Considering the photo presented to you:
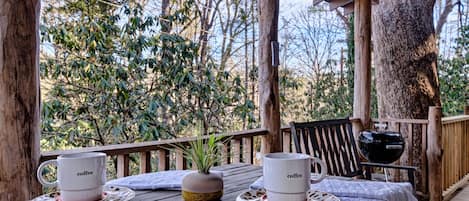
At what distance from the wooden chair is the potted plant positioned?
57.4 inches

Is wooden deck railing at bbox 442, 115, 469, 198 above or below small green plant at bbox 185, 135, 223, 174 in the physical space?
below

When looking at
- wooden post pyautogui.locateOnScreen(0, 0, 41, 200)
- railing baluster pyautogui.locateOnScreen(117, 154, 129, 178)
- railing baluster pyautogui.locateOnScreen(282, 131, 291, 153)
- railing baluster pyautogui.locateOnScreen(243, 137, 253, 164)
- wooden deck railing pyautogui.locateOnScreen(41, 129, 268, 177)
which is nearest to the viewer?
wooden post pyautogui.locateOnScreen(0, 0, 41, 200)

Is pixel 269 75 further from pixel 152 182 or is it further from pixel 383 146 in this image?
pixel 152 182

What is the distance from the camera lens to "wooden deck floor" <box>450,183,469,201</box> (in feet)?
14.3

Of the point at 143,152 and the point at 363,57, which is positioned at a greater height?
the point at 363,57

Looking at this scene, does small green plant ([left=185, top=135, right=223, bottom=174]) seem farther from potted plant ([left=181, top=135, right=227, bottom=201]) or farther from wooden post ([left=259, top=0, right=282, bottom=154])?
wooden post ([left=259, top=0, right=282, bottom=154])

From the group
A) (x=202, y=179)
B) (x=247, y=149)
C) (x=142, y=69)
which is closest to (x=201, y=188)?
(x=202, y=179)

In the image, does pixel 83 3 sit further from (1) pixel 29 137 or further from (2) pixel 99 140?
(1) pixel 29 137

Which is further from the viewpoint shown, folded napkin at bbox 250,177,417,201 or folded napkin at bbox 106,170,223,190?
folded napkin at bbox 106,170,223,190

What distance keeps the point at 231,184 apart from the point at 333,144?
5.10ft

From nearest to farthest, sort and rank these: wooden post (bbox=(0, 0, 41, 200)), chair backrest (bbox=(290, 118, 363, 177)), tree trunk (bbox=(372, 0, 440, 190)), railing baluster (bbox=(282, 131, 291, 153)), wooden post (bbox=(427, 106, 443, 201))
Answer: wooden post (bbox=(0, 0, 41, 200)), chair backrest (bbox=(290, 118, 363, 177)), railing baluster (bbox=(282, 131, 291, 153)), wooden post (bbox=(427, 106, 443, 201)), tree trunk (bbox=(372, 0, 440, 190))

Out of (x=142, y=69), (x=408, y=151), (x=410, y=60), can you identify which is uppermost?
(x=410, y=60)

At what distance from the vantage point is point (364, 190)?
1.31 metres

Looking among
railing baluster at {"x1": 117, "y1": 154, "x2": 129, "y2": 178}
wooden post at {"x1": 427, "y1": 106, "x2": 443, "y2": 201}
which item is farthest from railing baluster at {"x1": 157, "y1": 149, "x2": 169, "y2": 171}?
wooden post at {"x1": 427, "y1": 106, "x2": 443, "y2": 201}
